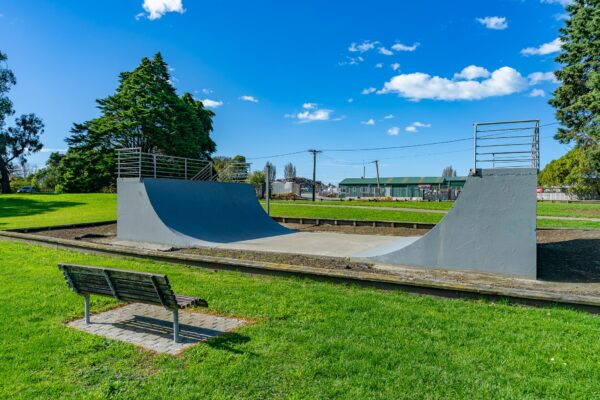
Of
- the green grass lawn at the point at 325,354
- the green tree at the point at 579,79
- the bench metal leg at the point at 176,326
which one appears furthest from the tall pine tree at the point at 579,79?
the bench metal leg at the point at 176,326

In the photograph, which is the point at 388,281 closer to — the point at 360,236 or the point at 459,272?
the point at 459,272

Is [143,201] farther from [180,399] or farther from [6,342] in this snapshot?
[180,399]

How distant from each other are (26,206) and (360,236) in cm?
2450

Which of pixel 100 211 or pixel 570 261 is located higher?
pixel 100 211

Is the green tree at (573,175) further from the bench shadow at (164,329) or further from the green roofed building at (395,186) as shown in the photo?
the bench shadow at (164,329)

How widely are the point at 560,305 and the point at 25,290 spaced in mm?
7708

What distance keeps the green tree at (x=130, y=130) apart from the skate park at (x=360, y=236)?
22.3 metres

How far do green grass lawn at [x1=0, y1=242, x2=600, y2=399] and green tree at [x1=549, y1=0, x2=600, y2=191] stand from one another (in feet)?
76.1

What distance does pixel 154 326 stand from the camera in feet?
14.8

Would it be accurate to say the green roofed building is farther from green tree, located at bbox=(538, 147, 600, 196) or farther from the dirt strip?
the dirt strip

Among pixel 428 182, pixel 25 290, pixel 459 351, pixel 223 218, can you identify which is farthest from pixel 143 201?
pixel 428 182

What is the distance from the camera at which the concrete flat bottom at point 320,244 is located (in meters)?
9.80

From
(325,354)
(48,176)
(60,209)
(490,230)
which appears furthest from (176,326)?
(48,176)

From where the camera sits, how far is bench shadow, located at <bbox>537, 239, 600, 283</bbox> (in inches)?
280
